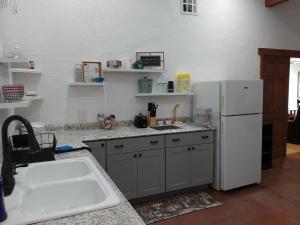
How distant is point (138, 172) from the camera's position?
3.02 metres

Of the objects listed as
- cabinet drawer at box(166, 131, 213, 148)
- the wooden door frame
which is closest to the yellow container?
cabinet drawer at box(166, 131, 213, 148)

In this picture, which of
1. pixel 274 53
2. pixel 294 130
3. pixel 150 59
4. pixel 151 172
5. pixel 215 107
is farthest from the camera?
pixel 294 130

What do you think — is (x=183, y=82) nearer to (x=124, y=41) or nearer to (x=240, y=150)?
(x=124, y=41)

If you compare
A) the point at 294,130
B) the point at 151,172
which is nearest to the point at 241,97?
the point at 151,172

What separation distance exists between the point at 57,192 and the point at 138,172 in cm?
170

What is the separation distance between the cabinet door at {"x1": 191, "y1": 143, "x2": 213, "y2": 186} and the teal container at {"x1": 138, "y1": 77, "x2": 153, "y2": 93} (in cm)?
106

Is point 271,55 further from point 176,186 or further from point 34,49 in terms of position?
point 34,49

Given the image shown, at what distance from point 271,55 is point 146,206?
11.8ft

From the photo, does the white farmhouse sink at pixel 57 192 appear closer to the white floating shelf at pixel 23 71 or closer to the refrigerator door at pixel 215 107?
the white floating shelf at pixel 23 71

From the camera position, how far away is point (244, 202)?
10.2ft

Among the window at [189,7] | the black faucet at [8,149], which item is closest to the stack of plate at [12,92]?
the black faucet at [8,149]

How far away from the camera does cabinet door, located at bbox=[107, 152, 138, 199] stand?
2.89 meters

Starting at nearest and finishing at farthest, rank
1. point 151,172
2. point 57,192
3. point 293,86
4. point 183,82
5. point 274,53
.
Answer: point 57,192 → point 151,172 → point 183,82 → point 274,53 → point 293,86

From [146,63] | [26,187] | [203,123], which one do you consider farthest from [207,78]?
[26,187]
